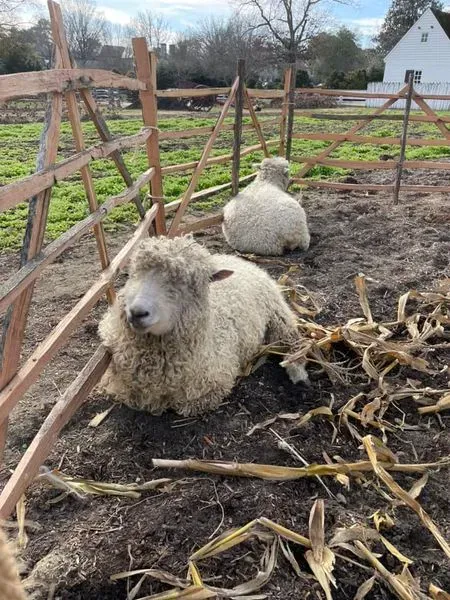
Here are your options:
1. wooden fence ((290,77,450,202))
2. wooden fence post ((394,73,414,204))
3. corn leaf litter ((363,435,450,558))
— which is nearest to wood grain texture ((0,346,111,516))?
corn leaf litter ((363,435,450,558))

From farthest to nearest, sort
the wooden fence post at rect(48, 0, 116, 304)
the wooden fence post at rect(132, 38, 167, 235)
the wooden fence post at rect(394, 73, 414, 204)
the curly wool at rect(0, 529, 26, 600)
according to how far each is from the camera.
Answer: the wooden fence post at rect(394, 73, 414, 204)
the wooden fence post at rect(132, 38, 167, 235)
the wooden fence post at rect(48, 0, 116, 304)
the curly wool at rect(0, 529, 26, 600)

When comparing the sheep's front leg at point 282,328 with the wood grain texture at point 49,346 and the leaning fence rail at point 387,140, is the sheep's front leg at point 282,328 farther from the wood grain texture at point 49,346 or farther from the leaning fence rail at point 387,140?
the leaning fence rail at point 387,140

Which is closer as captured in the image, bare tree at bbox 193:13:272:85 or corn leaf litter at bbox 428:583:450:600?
corn leaf litter at bbox 428:583:450:600

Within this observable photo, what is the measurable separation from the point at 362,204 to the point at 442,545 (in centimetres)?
686

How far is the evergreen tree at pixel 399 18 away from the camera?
182ft

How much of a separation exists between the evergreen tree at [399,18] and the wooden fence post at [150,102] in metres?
60.6

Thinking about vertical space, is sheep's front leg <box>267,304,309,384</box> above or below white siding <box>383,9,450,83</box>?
below

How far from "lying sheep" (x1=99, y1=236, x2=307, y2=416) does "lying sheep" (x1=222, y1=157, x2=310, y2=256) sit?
9.49 feet

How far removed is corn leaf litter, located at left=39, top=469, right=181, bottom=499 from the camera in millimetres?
2842

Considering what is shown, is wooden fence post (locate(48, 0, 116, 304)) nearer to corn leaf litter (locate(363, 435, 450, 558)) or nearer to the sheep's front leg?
the sheep's front leg

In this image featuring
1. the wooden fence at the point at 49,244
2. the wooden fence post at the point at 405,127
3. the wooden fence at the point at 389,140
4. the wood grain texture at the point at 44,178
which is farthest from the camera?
the wooden fence at the point at 389,140

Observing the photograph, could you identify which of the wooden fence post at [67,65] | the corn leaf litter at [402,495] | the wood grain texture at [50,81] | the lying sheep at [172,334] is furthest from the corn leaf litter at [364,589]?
the wooden fence post at [67,65]

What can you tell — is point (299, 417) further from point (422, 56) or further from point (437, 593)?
point (422, 56)

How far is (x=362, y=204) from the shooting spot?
8.70 meters
